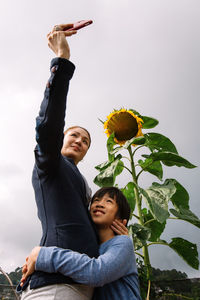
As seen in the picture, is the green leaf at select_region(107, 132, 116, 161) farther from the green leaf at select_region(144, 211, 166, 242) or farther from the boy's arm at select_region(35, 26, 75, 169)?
the boy's arm at select_region(35, 26, 75, 169)

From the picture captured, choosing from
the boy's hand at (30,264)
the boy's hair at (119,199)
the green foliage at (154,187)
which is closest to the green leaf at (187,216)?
the green foliage at (154,187)

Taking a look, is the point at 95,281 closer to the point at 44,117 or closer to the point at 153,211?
the point at 44,117

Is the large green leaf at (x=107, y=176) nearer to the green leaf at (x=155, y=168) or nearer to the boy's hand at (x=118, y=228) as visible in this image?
the green leaf at (x=155, y=168)

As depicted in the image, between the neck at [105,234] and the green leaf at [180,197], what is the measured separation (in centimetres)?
113

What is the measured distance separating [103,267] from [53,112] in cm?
46

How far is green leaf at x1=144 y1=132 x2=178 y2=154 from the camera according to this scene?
2.01 metres

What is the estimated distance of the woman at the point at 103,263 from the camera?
73 cm

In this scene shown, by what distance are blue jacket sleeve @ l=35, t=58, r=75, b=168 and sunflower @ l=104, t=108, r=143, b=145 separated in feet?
4.31

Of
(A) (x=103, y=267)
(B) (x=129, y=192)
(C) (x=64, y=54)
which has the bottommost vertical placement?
(A) (x=103, y=267)

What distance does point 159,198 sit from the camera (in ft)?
5.32

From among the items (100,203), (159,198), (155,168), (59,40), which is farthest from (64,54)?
(155,168)

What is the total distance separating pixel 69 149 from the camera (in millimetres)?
1116

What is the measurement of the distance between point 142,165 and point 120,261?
1278mm

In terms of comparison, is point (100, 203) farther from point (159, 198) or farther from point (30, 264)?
point (159, 198)
